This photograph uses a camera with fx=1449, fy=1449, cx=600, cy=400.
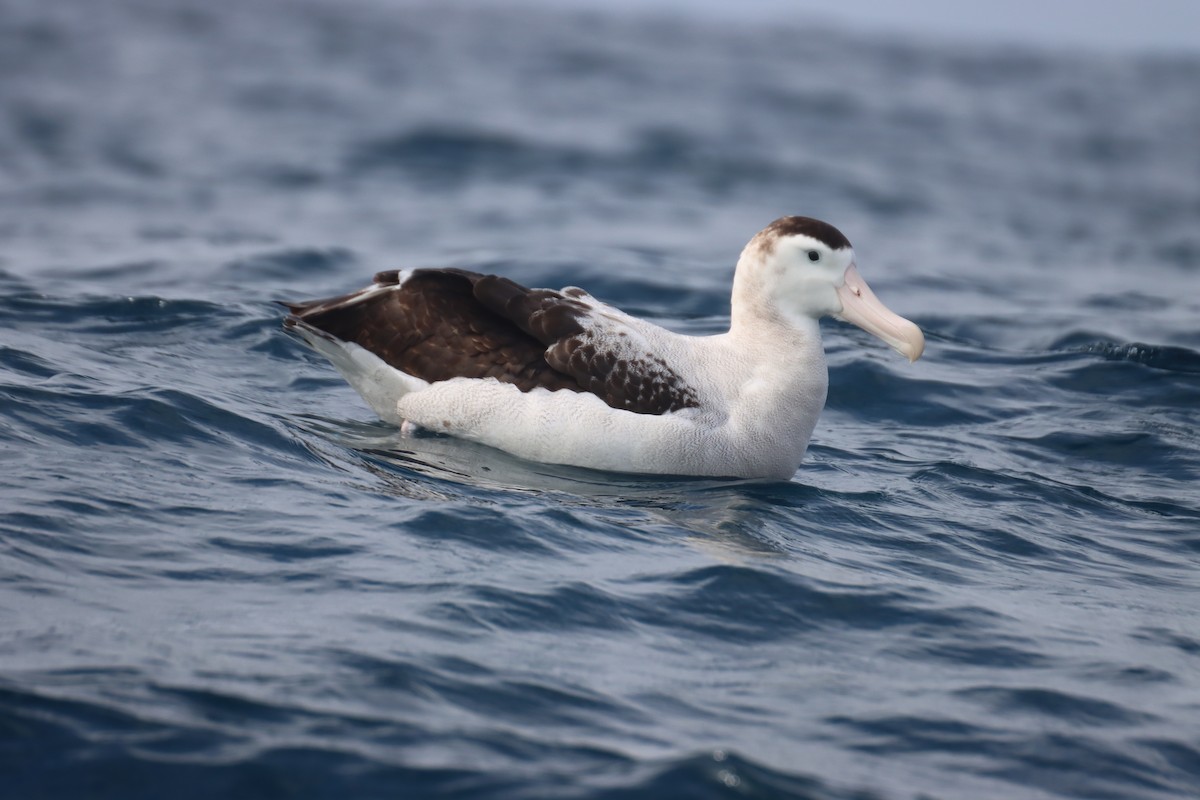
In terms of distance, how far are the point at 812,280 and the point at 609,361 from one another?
1.43 meters

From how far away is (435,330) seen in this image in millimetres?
8922

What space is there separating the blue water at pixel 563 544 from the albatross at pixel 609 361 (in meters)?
0.25

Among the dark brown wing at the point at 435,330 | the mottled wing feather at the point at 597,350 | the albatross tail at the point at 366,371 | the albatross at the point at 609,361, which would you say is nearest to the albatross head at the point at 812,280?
the albatross at the point at 609,361

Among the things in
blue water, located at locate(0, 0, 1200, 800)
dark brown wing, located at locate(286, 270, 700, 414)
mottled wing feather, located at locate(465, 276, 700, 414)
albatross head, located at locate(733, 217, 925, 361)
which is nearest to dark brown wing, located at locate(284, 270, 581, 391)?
dark brown wing, located at locate(286, 270, 700, 414)

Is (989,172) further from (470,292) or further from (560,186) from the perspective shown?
(470,292)

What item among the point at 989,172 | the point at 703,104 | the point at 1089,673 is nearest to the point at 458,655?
the point at 1089,673

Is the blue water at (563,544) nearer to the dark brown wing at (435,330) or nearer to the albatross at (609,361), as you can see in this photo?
the albatross at (609,361)

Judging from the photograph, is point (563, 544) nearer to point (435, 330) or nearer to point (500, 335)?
point (500, 335)

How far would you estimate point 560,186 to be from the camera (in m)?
21.9

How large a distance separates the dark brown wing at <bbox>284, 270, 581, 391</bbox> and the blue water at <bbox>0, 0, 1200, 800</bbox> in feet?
1.68

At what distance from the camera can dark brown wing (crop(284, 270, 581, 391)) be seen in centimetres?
873

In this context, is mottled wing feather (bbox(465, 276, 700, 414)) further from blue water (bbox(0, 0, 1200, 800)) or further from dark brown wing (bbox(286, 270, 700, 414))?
blue water (bbox(0, 0, 1200, 800))

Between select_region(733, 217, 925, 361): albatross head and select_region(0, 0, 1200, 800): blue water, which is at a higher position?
select_region(733, 217, 925, 361): albatross head

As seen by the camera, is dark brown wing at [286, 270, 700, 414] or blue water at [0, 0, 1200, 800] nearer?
blue water at [0, 0, 1200, 800]
